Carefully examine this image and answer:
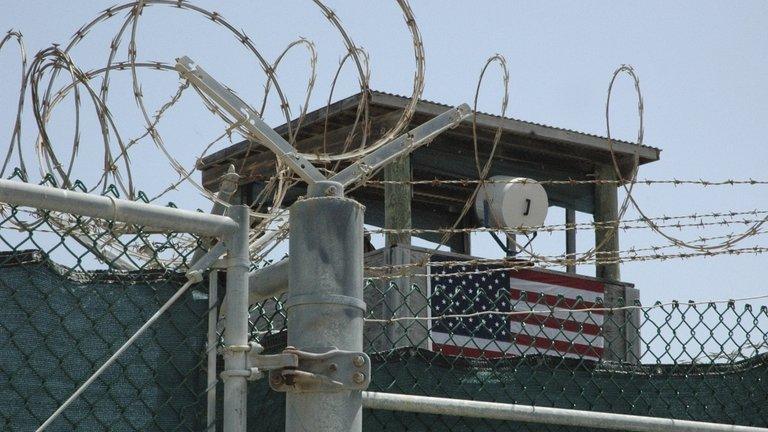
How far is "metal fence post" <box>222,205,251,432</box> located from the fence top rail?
0.13ft

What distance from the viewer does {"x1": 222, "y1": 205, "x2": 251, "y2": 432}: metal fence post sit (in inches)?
135

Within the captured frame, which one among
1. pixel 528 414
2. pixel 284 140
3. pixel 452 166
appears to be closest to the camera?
pixel 528 414

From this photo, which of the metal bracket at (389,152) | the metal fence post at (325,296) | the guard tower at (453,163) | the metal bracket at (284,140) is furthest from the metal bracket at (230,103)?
the guard tower at (453,163)

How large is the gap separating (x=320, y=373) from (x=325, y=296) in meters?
0.19

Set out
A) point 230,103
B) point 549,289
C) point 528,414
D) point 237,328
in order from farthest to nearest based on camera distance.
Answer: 1. point 549,289
2. point 230,103
3. point 528,414
4. point 237,328

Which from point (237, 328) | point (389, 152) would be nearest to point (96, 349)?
point (237, 328)

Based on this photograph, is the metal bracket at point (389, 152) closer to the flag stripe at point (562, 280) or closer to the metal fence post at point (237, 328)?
the metal fence post at point (237, 328)

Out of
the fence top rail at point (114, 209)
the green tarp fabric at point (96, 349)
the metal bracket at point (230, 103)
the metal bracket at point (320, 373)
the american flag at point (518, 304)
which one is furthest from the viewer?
the american flag at point (518, 304)

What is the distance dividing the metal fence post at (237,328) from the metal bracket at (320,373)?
0.36 ft

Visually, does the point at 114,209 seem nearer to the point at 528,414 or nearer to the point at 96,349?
the point at 96,349

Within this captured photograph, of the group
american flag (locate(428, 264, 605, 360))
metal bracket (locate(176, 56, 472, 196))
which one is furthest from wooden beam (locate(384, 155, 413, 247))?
metal bracket (locate(176, 56, 472, 196))

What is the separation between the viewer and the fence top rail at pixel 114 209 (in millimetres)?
3211

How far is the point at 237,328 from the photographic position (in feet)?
11.4

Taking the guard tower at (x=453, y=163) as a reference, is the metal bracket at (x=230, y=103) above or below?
below
